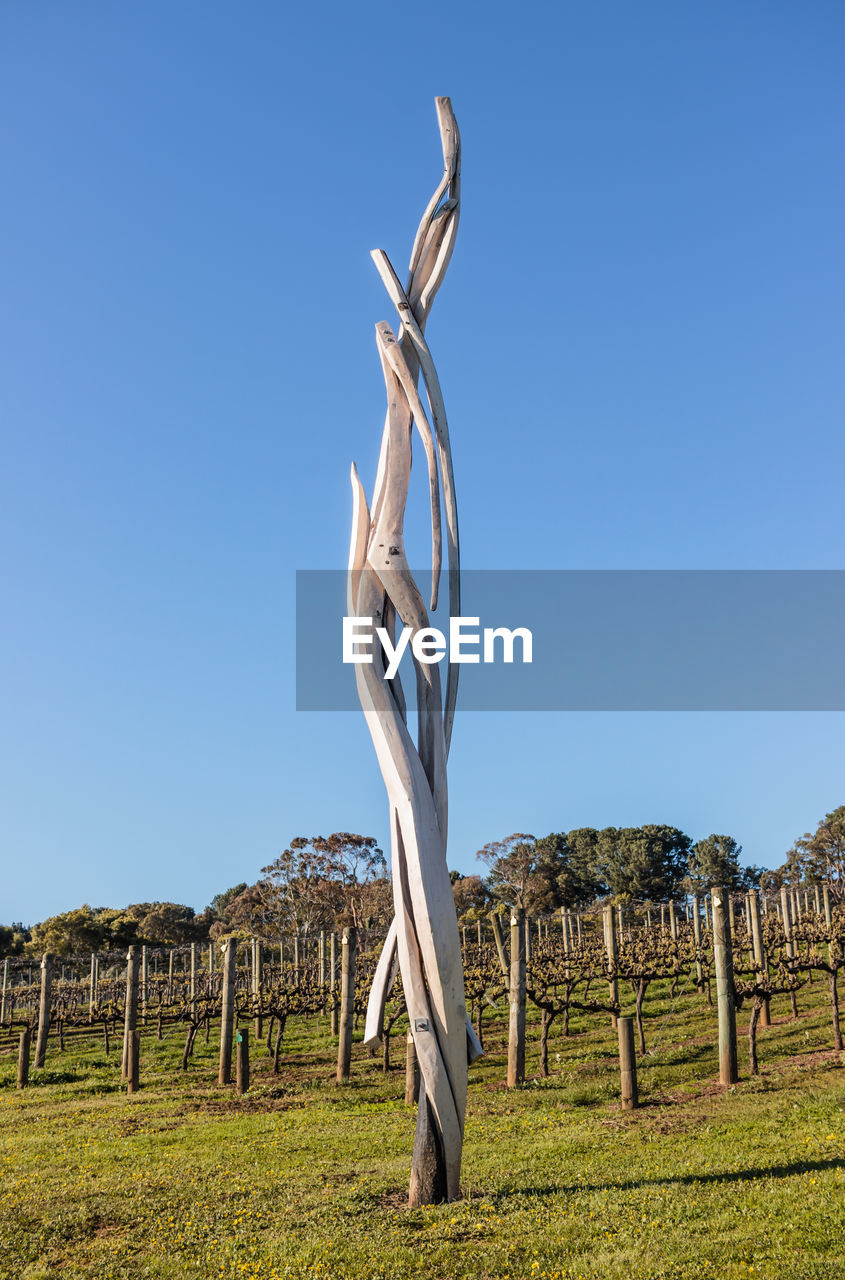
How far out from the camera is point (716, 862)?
6372 centimetres

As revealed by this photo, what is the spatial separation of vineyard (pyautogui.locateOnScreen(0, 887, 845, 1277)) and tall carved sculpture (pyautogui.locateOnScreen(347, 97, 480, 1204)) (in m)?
0.39

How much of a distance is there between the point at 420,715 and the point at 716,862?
6100cm

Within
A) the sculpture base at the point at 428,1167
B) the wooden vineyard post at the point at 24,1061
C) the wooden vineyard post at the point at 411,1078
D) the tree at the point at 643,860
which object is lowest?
the wooden vineyard post at the point at 24,1061

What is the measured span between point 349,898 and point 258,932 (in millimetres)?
6192

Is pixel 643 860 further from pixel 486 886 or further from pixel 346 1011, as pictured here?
pixel 346 1011

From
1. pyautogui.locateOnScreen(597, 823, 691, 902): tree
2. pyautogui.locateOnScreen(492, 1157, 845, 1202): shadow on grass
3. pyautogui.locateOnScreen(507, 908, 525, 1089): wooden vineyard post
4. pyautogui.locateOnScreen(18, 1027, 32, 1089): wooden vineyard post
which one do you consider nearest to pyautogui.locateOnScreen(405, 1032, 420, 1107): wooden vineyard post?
pyautogui.locateOnScreen(507, 908, 525, 1089): wooden vineyard post

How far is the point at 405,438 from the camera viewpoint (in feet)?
26.1

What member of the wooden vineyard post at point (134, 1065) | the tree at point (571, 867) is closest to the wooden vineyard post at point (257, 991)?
the wooden vineyard post at point (134, 1065)

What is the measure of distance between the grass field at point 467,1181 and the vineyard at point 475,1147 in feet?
0.09

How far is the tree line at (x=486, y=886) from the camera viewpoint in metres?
43.5

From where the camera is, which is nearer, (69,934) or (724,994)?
(724,994)

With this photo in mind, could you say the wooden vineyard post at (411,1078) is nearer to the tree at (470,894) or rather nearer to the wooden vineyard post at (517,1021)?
the wooden vineyard post at (517,1021)

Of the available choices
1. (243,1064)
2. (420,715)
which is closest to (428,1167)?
(420,715)

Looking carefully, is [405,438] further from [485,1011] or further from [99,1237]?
[485,1011]
